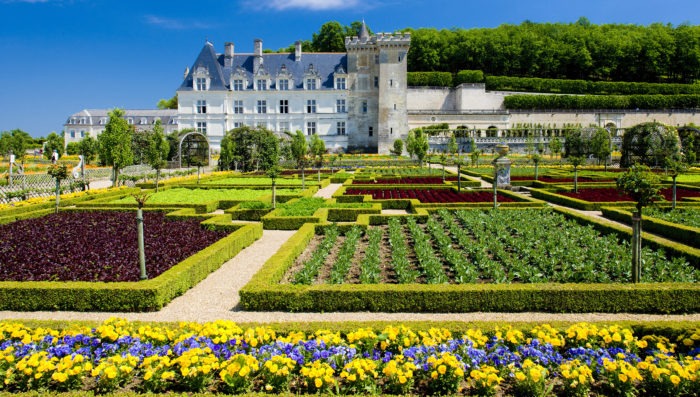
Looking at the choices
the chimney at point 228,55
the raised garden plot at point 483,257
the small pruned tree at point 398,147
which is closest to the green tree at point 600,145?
the small pruned tree at point 398,147

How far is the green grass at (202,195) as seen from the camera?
20366 millimetres

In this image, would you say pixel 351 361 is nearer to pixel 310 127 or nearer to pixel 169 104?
pixel 310 127

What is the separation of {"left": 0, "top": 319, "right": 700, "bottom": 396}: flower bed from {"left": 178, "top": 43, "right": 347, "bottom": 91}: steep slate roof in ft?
174

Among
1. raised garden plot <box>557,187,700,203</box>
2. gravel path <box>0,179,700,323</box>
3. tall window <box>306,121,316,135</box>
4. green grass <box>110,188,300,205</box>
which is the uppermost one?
tall window <box>306,121,316,135</box>

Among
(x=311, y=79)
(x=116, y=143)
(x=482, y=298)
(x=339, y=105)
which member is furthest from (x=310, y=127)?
(x=482, y=298)

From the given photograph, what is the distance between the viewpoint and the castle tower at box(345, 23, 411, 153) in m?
54.7

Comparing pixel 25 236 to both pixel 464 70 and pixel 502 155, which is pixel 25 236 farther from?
pixel 464 70

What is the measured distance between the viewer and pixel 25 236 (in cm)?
1250

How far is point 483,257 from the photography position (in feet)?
31.7

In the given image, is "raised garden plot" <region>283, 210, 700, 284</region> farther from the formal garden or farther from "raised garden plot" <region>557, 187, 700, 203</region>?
"raised garden plot" <region>557, 187, 700, 203</region>

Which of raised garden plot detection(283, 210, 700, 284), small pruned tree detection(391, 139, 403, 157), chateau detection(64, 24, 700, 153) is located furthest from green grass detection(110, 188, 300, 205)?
chateau detection(64, 24, 700, 153)

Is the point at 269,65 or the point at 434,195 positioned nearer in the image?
the point at 434,195

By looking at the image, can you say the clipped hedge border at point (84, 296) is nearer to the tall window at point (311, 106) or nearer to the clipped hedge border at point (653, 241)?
the clipped hedge border at point (653, 241)

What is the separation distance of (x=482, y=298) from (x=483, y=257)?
7.03 ft
